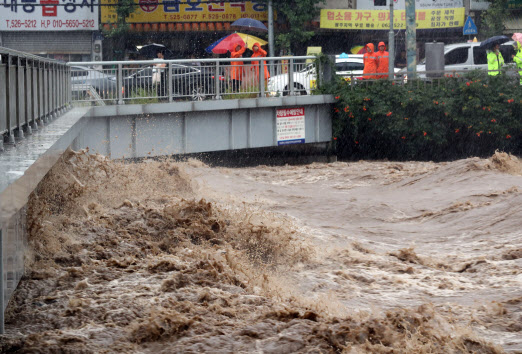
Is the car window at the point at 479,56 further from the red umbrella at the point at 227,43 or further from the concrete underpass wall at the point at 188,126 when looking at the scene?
the red umbrella at the point at 227,43

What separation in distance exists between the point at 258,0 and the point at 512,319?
94.6 ft

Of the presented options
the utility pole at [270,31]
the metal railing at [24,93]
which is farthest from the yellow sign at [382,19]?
the metal railing at [24,93]

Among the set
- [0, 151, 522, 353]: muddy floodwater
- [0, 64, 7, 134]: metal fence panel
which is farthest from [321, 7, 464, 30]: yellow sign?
[0, 64, 7, 134]: metal fence panel

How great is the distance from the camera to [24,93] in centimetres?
860

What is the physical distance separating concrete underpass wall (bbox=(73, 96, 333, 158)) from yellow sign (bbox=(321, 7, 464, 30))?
14.6 metres

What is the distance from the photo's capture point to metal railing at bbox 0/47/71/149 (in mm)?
7234

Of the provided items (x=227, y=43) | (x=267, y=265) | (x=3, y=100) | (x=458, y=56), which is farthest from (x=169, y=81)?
(x=3, y=100)

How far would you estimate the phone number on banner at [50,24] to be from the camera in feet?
113

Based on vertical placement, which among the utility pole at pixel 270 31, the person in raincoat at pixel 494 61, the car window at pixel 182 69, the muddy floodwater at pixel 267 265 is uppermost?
the utility pole at pixel 270 31

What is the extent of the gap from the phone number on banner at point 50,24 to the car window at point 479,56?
1685cm

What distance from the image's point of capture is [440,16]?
120ft

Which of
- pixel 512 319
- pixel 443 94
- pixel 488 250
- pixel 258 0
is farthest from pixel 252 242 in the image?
pixel 258 0

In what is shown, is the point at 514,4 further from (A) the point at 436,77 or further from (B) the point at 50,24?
(B) the point at 50,24

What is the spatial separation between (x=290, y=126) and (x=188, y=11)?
49.1 feet
